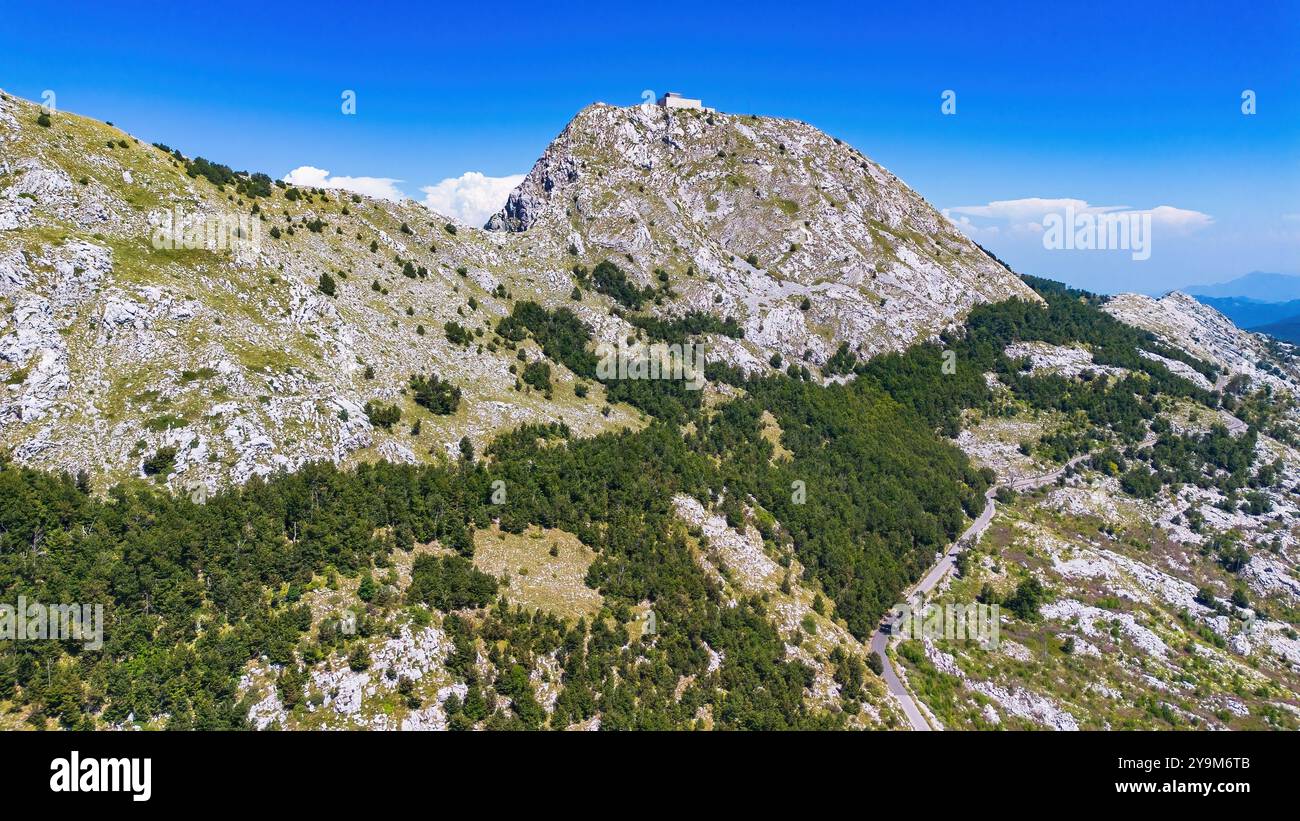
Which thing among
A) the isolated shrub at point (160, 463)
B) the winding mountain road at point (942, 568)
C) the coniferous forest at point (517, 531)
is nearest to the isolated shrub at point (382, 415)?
the coniferous forest at point (517, 531)

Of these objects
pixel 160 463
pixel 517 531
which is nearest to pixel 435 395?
pixel 517 531

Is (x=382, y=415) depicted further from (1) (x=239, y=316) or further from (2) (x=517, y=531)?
(2) (x=517, y=531)

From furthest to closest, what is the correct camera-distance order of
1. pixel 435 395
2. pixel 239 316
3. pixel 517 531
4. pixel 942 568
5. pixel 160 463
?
pixel 942 568
pixel 435 395
pixel 239 316
pixel 517 531
pixel 160 463

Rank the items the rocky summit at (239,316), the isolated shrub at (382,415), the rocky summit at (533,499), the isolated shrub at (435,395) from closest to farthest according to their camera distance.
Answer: the rocky summit at (533,499), the rocky summit at (239,316), the isolated shrub at (382,415), the isolated shrub at (435,395)

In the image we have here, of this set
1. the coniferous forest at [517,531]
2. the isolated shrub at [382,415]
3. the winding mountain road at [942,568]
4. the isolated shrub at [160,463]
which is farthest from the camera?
the isolated shrub at [382,415]

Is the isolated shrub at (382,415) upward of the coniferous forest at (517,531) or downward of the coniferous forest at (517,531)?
upward

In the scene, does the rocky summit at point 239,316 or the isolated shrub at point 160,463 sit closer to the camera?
the isolated shrub at point 160,463

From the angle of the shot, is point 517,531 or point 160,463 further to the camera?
point 517,531

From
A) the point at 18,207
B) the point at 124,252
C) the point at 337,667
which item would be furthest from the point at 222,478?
the point at 18,207

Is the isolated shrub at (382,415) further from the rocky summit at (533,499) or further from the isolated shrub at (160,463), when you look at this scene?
the isolated shrub at (160,463)

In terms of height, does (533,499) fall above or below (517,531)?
above
